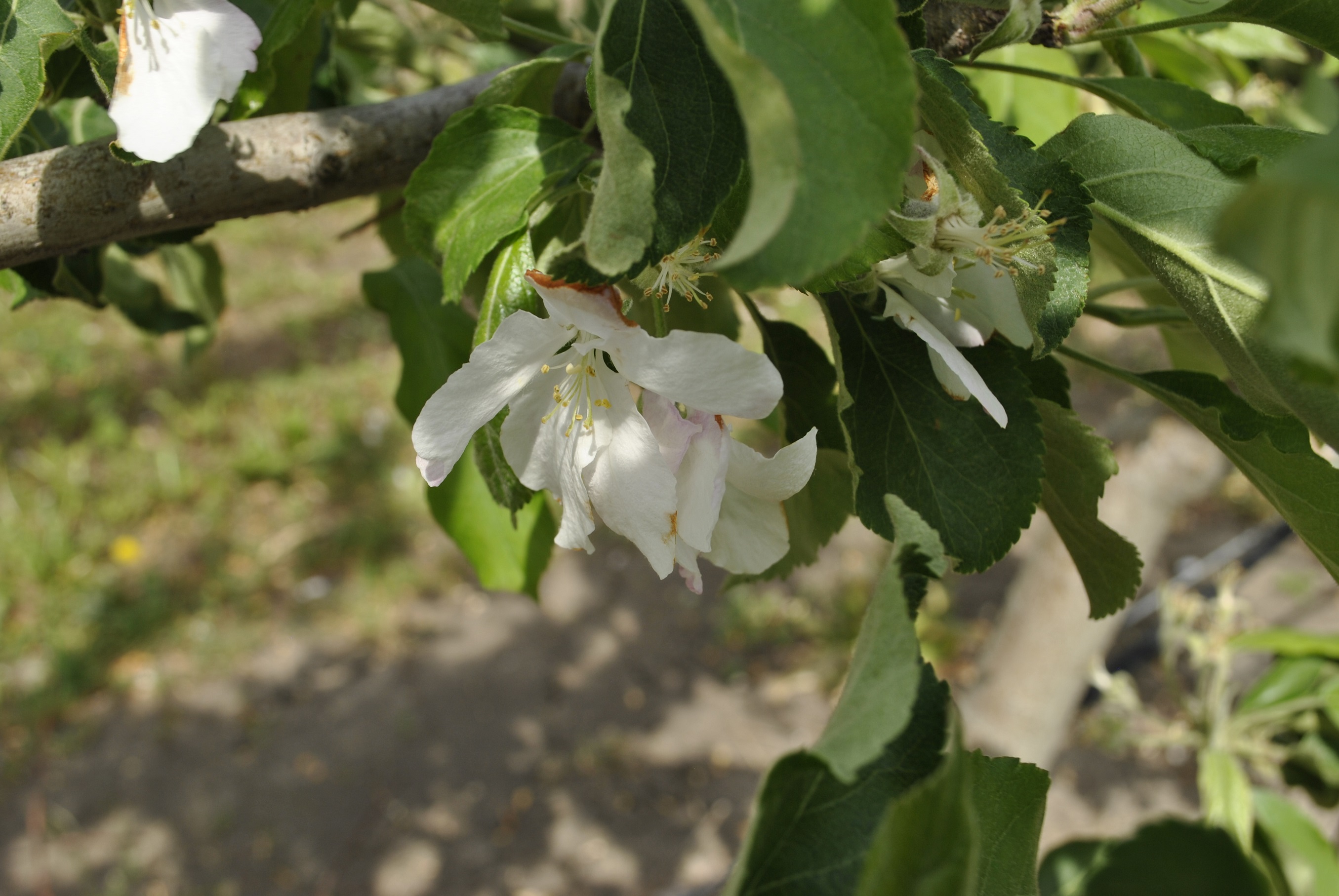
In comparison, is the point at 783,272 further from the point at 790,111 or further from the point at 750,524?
the point at 750,524

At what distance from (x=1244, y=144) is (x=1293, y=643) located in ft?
4.37

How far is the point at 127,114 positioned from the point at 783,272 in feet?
1.54

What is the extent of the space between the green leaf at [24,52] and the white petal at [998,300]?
0.58 m

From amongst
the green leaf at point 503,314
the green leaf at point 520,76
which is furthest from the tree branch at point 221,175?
the green leaf at point 503,314

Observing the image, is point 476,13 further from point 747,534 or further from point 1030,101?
point 1030,101

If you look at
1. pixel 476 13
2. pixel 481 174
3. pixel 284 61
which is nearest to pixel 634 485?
pixel 481 174

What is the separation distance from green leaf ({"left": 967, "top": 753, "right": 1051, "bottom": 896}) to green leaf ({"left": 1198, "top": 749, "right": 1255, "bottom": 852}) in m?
1.04

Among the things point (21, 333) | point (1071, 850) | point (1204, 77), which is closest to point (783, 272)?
point (1071, 850)

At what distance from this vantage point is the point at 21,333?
4.61 metres

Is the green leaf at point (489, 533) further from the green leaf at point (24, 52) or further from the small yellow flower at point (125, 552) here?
the small yellow flower at point (125, 552)

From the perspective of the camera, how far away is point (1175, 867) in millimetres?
751

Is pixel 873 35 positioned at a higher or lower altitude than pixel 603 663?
higher

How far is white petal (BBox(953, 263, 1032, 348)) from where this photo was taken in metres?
0.60

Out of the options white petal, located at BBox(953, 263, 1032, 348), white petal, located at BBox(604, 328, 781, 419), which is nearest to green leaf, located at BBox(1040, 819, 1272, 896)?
white petal, located at BBox(953, 263, 1032, 348)
